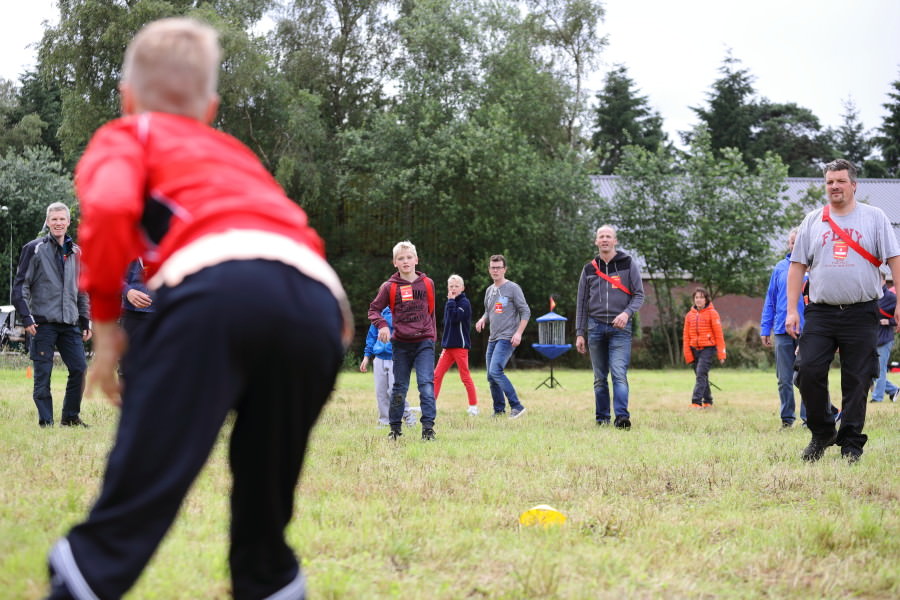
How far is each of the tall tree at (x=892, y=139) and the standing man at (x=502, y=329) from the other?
→ 181 ft

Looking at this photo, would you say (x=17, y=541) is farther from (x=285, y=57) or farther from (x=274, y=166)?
(x=285, y=57)

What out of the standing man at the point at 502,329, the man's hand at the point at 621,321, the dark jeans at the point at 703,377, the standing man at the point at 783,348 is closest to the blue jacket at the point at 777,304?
the standing man at the point at 783,348

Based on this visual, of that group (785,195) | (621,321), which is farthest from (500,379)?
(785,195)

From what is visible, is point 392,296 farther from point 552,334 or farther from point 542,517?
point 552,334

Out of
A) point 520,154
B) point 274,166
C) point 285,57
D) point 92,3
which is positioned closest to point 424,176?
point 520,154

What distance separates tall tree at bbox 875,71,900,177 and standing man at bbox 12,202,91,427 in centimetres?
6044

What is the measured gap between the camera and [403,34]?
3491 cm

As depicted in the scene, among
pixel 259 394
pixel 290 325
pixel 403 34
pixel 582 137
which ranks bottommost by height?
pixel 259 394

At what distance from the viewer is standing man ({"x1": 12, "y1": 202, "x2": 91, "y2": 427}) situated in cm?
942

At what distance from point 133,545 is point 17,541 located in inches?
90.0

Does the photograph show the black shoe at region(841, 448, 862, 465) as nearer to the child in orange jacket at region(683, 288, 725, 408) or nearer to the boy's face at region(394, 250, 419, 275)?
the boy's face at region(394, 250, 419, 275)

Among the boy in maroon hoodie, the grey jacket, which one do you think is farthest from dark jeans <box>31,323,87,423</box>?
the boy in maroon hoodie

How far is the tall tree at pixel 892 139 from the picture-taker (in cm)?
6056

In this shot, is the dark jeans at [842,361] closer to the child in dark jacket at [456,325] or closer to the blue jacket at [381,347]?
the blue jacket at [381,347]
